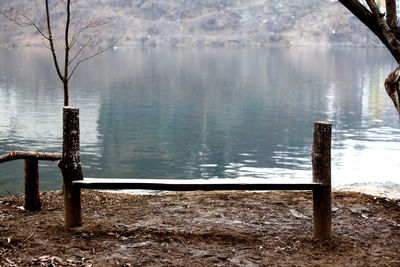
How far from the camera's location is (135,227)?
6461 mm

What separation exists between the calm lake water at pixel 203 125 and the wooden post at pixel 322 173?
5.98 meters

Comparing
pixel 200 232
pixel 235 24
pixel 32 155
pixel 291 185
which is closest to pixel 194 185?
pixel 200 232

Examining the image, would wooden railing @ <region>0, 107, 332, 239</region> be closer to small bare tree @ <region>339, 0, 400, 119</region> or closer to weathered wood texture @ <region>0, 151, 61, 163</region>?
weathered wood texture @ <region>0, 151, 61, 163</region>

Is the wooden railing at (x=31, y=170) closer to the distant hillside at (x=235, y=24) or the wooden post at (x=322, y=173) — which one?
the wooden post at (x=322, y=173)

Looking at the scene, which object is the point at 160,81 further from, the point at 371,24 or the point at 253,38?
the point at 253,38

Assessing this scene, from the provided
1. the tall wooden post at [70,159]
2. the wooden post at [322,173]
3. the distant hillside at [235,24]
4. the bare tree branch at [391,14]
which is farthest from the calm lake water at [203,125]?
the distant hillside at [235,24]

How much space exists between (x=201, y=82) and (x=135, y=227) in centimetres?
5101

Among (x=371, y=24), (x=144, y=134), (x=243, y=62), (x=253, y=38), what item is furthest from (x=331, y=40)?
(x=371, y=24)

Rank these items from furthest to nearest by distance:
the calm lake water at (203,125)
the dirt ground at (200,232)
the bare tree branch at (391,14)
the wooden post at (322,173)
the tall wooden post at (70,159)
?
the calm lake water at (203,125), the bare tree branch at (391,14), the tall wooden post at (70,159), the wooden post at (322,173), the dirt ground at (200,232)

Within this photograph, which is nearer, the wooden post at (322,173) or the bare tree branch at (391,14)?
the wooden post at (322,173)

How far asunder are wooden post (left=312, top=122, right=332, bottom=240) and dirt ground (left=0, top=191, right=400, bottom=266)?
0.23 metres

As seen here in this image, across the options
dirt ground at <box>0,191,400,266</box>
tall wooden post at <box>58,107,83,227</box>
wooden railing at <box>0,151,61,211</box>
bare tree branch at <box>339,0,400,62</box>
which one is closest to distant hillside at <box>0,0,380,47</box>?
dirt ground at <box>0,191,400,266</box>

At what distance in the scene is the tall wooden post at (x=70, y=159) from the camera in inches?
238

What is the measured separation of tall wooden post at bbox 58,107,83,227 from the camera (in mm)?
6051
